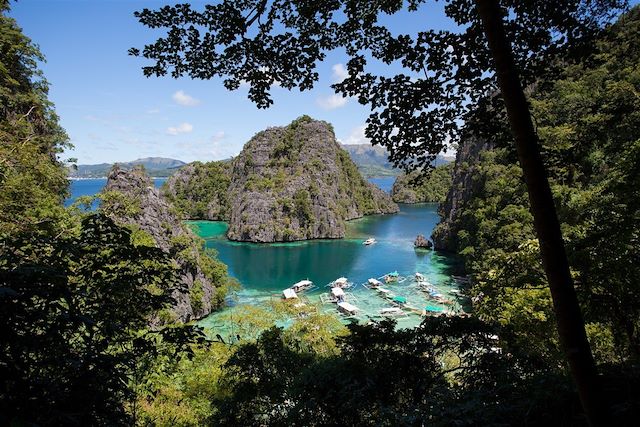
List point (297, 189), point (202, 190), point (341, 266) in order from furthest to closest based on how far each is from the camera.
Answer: point (202, 190) < point (297, 189) < point (341, 266)

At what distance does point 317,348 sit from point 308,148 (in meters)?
78.8

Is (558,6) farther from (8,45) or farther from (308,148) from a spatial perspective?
(308,148)

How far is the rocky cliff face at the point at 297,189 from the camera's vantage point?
2724 inches

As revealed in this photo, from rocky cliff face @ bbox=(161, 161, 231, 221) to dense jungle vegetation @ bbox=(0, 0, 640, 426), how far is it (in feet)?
276

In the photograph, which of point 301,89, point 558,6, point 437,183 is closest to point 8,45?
point 301,89

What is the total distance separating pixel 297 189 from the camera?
247 feet

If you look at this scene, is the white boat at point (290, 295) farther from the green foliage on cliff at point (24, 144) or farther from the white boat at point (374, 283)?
the green foliage on cliff at point (24, 144)

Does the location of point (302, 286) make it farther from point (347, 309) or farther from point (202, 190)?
point (202, 190)

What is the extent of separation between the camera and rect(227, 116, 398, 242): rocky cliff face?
227 feet

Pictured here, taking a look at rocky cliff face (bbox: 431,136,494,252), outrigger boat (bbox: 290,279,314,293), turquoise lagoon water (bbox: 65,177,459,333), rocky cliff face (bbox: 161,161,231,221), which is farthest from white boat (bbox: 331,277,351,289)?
rocky cliff face (bbox: 161,161,231,221)

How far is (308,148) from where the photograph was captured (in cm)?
8925

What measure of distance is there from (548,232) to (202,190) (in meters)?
105

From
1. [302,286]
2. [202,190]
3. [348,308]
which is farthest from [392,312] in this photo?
[202,190]

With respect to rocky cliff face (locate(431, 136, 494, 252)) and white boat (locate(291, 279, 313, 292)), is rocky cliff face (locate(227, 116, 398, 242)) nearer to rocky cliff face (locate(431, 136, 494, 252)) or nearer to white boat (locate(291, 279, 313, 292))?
rocky cliff face (locate(431, 136, 494, 252))
